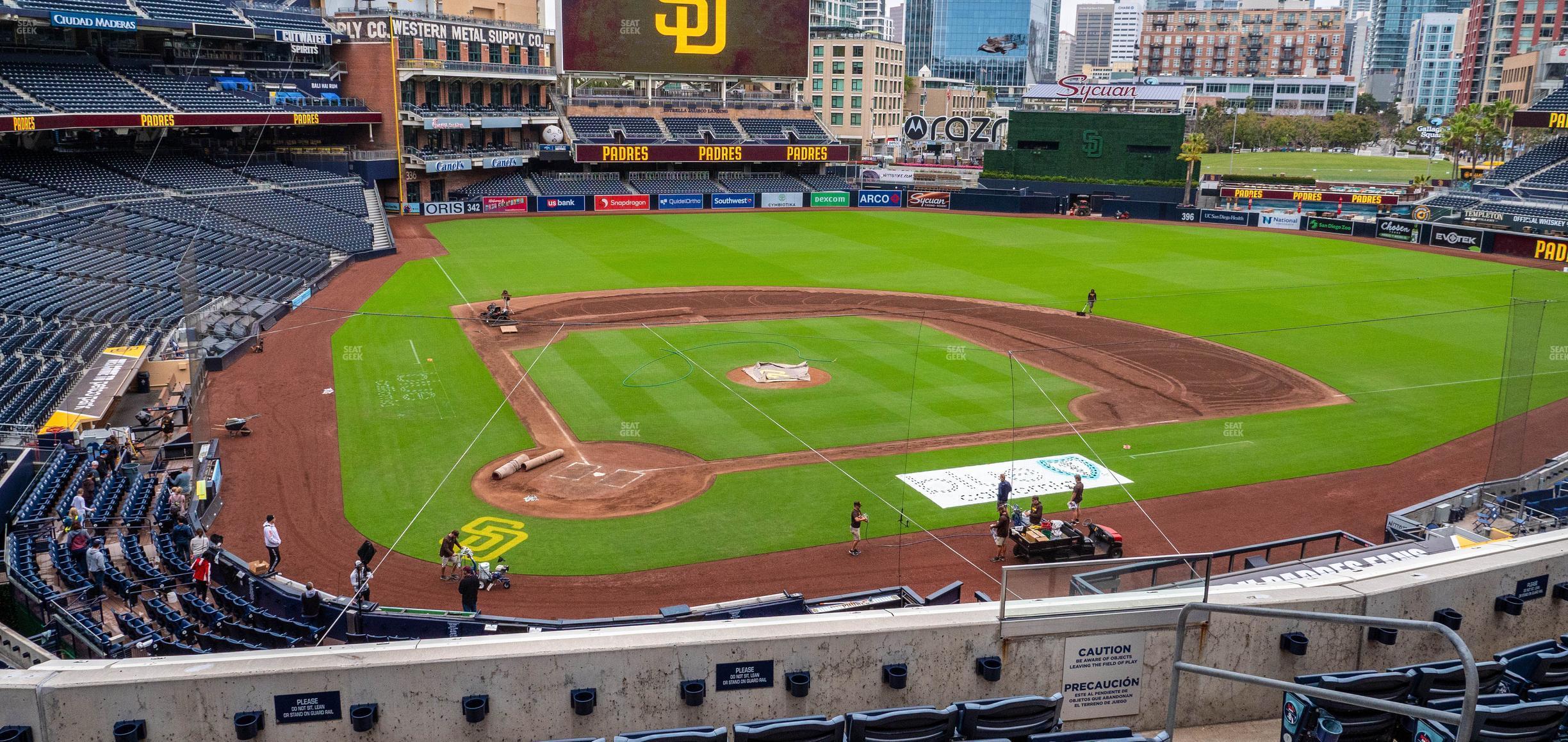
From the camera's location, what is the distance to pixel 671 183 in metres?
84.9

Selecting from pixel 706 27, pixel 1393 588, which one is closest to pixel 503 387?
pixel 1393 588

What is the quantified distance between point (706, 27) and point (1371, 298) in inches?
2052

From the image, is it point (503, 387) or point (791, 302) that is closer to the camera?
point (503, 387)

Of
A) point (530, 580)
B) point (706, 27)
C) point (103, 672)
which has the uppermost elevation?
point (706, 27)

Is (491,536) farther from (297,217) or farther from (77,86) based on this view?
(77,86)

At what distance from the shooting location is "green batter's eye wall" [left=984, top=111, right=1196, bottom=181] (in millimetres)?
80000

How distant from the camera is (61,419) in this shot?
25172 millimetres

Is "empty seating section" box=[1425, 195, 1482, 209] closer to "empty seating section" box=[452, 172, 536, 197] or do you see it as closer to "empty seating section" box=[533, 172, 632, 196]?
"empty seating section" box=[533, 172, 632, 196]

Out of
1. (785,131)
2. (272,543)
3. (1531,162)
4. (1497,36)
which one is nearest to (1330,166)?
(1497,36)

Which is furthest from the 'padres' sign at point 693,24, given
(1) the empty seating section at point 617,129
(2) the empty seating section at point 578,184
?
(2) the empty seating section at point 578,184

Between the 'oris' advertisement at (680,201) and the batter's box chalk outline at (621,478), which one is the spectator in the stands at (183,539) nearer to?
the batter's box chalk outline at (621,478)

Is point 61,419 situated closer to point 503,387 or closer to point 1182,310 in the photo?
point 503,387

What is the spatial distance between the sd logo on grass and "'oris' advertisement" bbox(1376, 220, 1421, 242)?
66.3 m

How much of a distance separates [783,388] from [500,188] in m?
53.1
